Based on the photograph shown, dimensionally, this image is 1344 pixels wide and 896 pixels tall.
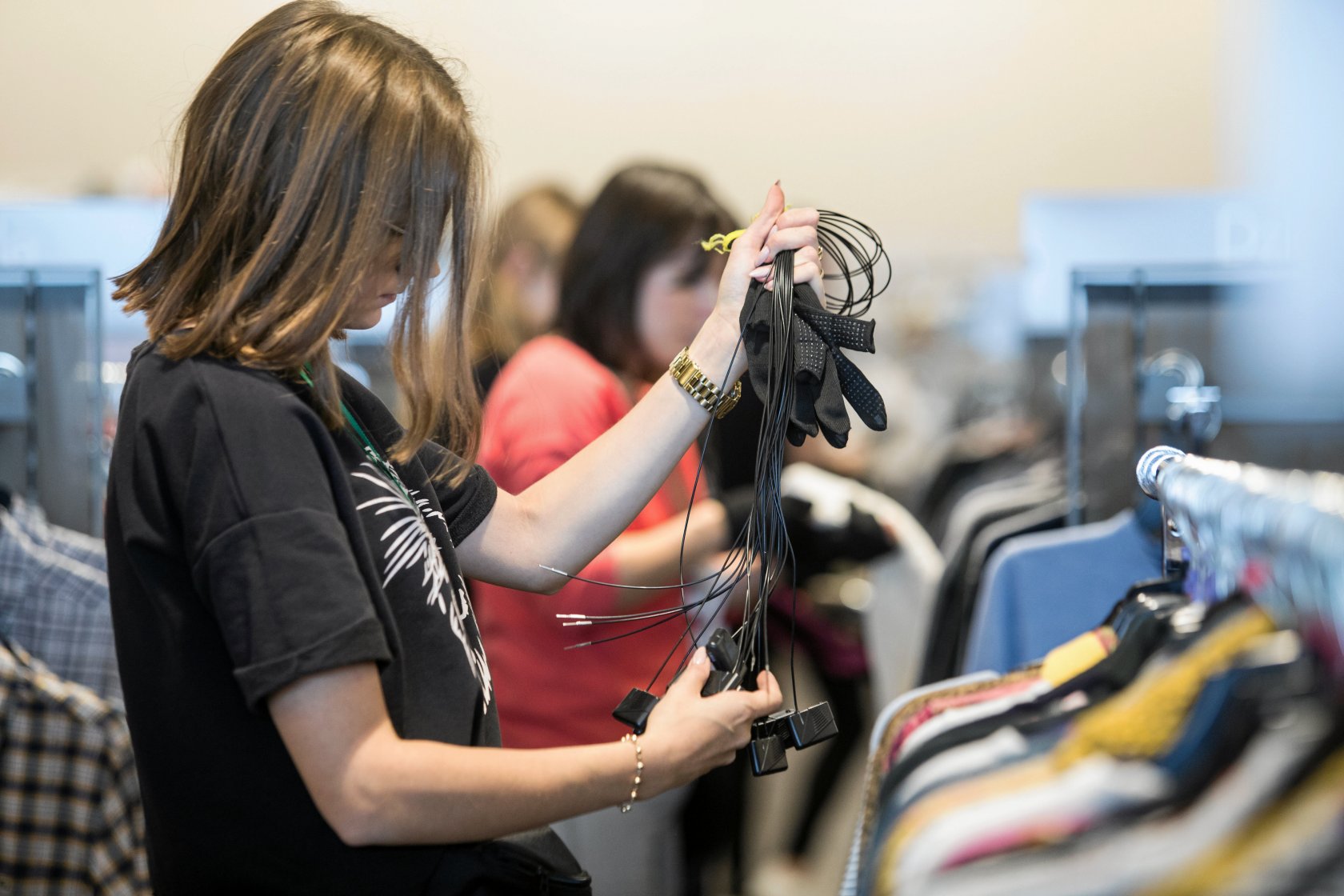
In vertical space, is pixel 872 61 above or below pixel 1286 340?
above

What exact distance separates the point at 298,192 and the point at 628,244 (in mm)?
810

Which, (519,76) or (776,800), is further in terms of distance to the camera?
(519,76)

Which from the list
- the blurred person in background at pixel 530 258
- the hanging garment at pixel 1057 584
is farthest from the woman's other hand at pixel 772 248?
the blurred person in background at pixel 530 258

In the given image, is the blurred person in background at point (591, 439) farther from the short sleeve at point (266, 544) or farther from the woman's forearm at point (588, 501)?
the short sleeve at point (266, 544)

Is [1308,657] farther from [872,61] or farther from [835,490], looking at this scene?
[872,61]

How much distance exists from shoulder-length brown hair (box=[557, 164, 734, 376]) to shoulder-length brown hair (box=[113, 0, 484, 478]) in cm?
72

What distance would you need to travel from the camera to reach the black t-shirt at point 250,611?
0.71 meters

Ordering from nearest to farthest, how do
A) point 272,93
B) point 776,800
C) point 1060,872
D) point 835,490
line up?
1. point 1060,872
2. point 272,93
3. point 835,490
4. point 776,800

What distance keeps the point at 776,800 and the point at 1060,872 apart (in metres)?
2.37

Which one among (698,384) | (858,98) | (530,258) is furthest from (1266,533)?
(858,98)

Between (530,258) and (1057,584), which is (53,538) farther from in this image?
(1057,584)

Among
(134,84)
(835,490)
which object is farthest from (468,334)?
(134,84)

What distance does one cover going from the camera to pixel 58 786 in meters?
Result: 1.34

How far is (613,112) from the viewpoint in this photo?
11.5 feet
